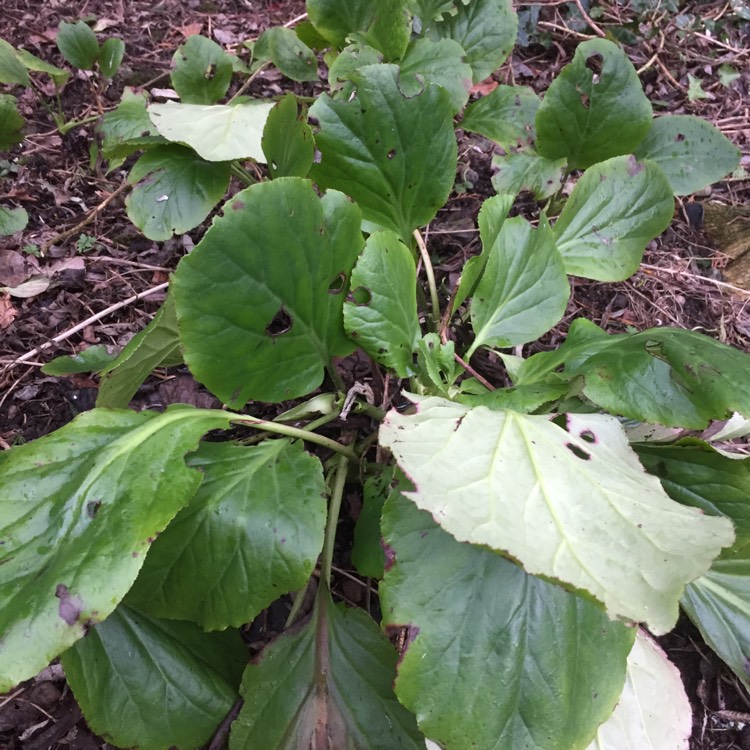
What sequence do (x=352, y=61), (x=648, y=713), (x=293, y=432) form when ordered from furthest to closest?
(x=352, y=61) < (x=293, y=432) < (x=648, y=713)

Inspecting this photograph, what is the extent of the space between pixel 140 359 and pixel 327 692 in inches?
25.4

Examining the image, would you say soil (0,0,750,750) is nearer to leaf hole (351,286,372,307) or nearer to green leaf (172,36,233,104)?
green leaf (172,36,233,104)

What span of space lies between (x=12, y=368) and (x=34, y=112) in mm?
974

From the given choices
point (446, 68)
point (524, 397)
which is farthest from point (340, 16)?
point (524, 397)

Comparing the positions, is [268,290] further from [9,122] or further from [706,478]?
[9,122]

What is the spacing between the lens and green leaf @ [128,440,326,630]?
2.84 ft

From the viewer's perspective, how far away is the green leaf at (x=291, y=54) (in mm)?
1755

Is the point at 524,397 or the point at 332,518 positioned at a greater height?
the point at 524,397

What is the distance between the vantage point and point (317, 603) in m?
1.03

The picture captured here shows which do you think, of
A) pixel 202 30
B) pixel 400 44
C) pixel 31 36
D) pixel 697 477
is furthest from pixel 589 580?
pixel 31 36

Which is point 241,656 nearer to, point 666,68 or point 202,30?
point 202,30

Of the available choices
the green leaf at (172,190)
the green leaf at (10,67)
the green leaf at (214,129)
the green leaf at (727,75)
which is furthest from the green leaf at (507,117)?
the green leaf at (10,67)

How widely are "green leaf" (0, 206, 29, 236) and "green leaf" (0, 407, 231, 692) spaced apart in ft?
3.18

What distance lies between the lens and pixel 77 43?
1.72 m
